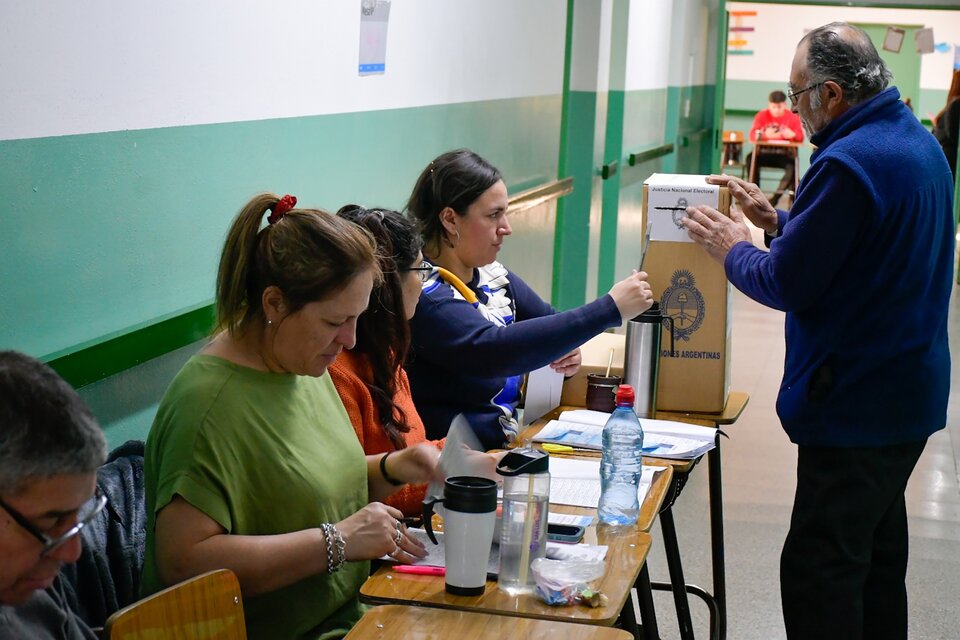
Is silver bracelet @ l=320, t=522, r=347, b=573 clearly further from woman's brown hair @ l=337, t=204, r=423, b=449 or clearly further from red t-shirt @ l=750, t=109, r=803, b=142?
red t-shirt @ l=750, t=109, r=803, b=142

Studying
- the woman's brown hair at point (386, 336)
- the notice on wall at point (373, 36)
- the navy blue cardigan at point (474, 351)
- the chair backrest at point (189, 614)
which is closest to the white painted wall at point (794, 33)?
the notice on wall at point (373, 36)

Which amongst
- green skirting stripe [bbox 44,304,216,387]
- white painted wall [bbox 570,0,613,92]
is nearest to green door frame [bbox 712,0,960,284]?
white painted wall [bbox 570,0,613,92]

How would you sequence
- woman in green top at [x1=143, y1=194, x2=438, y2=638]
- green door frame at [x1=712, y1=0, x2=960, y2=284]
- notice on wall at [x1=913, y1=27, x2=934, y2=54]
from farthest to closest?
notice on wall at [x1=913, y1=27, x2=934, y2=54]
green door frame at [x1=712, y1=0, x2=960, y2=284]
woman in green top at [x1=143, y1=194, x2=438, y2=638]

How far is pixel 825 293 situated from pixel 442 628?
4.42 feet

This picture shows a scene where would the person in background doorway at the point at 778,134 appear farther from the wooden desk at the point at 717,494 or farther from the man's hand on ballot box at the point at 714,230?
the man's hand on ballot box at the point at 714,230

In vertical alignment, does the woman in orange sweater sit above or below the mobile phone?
above

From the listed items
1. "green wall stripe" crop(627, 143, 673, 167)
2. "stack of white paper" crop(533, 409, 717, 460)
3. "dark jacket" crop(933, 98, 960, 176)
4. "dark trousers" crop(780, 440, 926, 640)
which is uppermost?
"dark jacket" crop(933, 98, 960, 176)

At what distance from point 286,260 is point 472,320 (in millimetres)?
867

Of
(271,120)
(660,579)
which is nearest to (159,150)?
(271,120)

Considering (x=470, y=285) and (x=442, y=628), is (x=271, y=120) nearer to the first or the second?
(x=470, y=285)

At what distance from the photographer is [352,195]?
331cm

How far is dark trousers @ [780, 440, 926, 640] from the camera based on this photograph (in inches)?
106

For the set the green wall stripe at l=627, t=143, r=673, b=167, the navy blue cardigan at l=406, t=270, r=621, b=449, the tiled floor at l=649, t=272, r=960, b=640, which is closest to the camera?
the navy blue cardigan at l=406, t=270, r=621, b=449

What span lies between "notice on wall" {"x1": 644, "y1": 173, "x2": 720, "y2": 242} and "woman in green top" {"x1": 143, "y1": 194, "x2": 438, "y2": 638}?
3.91ft
